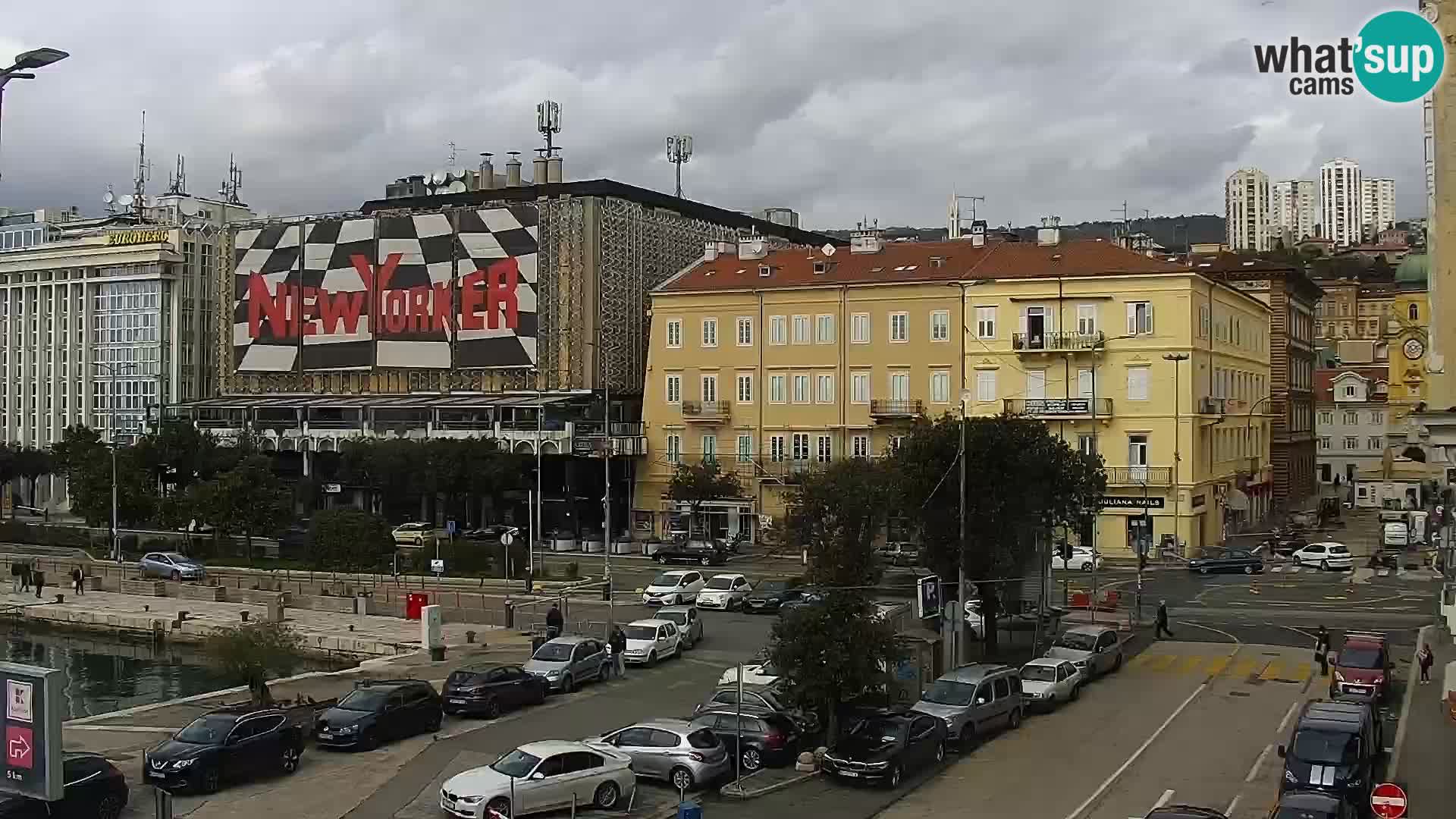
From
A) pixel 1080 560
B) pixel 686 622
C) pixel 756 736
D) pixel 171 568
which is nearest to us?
pixel 756 736

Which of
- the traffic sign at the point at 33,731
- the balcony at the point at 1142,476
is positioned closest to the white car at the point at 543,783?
the traffic sign at the point at 33,731

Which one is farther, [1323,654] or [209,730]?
[1323,654]

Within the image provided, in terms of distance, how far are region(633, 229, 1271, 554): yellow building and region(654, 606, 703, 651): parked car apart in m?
24.9

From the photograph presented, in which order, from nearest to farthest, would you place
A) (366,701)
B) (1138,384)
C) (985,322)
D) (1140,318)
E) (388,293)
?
(366,701) < (1138,384) < (1140,318) < (985,322) < (388,293)

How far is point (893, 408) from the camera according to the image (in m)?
74.0

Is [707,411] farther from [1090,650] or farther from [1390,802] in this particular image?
[1390,802]

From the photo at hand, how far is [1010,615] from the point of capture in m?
42.3

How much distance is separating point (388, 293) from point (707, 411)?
84.9 feet

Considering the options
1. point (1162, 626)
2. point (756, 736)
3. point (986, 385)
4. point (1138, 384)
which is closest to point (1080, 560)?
point (1138, 384)

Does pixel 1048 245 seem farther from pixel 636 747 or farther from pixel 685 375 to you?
pixel 636 747

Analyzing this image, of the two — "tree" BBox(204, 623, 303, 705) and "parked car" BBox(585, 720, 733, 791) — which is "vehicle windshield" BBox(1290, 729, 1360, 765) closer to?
"parked car" BBox(585, 720, 733, 791)

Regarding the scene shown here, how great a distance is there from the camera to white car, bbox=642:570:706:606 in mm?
53594

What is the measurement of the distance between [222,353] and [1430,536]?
78.5m

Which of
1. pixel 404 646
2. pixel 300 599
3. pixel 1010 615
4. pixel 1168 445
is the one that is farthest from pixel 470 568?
pixel 1168 445
